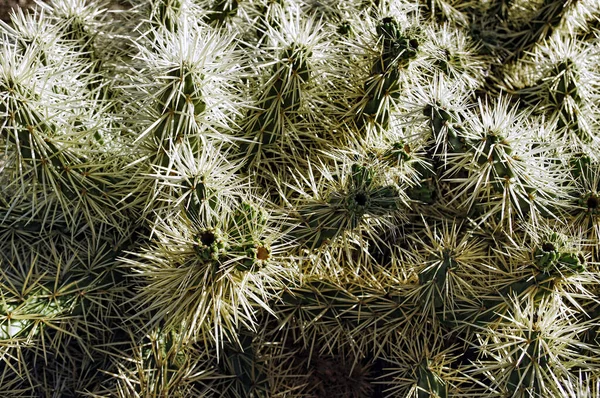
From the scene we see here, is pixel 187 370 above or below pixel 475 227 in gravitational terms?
below

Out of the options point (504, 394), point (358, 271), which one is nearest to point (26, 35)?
point (358, 271)

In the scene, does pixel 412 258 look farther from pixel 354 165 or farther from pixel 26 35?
pixel 26 35

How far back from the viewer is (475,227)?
225 centimetres

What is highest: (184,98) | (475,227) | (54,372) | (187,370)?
(184,98)

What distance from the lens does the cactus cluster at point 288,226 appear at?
1.87 metres

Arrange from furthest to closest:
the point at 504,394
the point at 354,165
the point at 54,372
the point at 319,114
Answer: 1. the point at 319,114
2. the point at 54,372
3. the point at 354,165
4. the point at 504,394

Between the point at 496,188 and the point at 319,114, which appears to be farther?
the point at 319,114

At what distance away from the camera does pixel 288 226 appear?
2.15m

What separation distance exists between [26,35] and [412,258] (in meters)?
1.82

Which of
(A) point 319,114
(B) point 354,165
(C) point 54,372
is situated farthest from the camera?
(A) point 319,114

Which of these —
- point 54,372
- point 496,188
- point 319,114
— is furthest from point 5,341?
point 496,188

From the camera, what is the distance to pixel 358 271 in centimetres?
219

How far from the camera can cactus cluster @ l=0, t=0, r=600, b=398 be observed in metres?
1.87

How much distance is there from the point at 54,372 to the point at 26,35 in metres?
1.37
